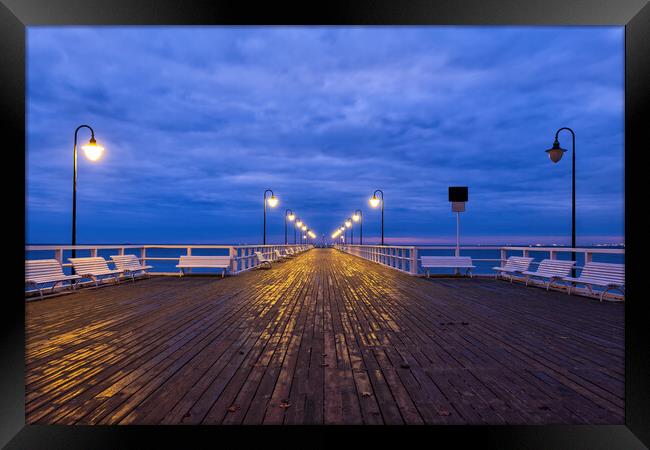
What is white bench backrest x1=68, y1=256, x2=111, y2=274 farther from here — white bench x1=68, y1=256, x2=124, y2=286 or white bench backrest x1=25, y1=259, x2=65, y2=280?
white bench backrest x1=25, y1=259, x2=65, y2=280

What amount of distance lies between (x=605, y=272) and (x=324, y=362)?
21.7 ft

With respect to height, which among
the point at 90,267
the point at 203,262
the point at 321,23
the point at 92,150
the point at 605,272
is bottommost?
the point at 203,262

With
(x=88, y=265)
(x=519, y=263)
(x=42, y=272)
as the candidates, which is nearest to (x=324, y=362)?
(x=42, y=272)

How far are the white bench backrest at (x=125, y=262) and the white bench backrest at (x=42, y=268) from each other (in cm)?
204

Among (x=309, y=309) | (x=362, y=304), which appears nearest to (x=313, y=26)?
(x=309, y=309)

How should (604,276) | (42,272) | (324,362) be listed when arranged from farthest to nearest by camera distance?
Answer: (42,272)
(604,276)
(324,362)

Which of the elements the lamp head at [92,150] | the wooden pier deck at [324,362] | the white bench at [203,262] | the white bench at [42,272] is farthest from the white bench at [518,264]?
the lamp head at [92,150]

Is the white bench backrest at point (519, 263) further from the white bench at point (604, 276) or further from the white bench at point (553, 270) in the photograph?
the white bench at point (604, 276)

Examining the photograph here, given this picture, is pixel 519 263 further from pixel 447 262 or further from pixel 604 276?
pixel 604 276

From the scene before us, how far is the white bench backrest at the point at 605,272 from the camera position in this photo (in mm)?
6604

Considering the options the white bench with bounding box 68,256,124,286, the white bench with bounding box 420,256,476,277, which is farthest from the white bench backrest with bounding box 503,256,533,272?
the white bench with bounding box 68,256,124,286

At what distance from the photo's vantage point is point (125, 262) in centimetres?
1005

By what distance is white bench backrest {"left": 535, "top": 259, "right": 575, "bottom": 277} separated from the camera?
813 centimetres

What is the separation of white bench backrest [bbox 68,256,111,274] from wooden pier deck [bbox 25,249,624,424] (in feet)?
5.96
